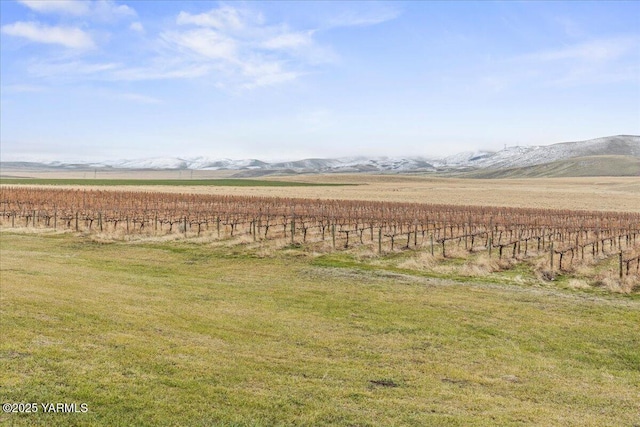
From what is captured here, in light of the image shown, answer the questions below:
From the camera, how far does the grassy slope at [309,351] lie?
8883 millimetres

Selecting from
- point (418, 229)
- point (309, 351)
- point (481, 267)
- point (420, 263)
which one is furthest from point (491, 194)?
point (309, 351)

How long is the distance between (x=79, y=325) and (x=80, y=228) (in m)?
29.8

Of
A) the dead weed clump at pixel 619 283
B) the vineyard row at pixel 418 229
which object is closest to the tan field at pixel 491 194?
the vineyard row at pixel 418 229

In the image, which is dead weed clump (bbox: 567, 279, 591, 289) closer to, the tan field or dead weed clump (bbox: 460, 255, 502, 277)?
→ dead weed clump (bbox: 460, 255, 502, 277)

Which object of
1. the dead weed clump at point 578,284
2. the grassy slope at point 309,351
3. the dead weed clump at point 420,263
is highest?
the grassy slope at point 309,351

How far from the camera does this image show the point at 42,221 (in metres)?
45.7

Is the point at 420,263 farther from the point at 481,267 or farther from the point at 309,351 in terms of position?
the point at 309,351

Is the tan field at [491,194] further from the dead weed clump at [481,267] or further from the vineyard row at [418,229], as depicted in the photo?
the dead weed clump at [481,267]

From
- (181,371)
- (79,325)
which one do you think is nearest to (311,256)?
(79,325)

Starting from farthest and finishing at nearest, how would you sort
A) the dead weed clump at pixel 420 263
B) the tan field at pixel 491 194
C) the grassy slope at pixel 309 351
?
1. the tan field at pixel 491 194
2. the dead weed clump at pixel 420 263
3. the grassy slope at pixel 309 351

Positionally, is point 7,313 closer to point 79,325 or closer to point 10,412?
point 79,325

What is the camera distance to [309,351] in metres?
12.5

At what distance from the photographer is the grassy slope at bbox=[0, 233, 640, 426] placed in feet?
29.1

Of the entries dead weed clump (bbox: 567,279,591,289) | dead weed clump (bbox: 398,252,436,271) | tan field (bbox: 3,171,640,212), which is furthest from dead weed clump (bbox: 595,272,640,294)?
tan field (bbox: 3,171,640,212)
